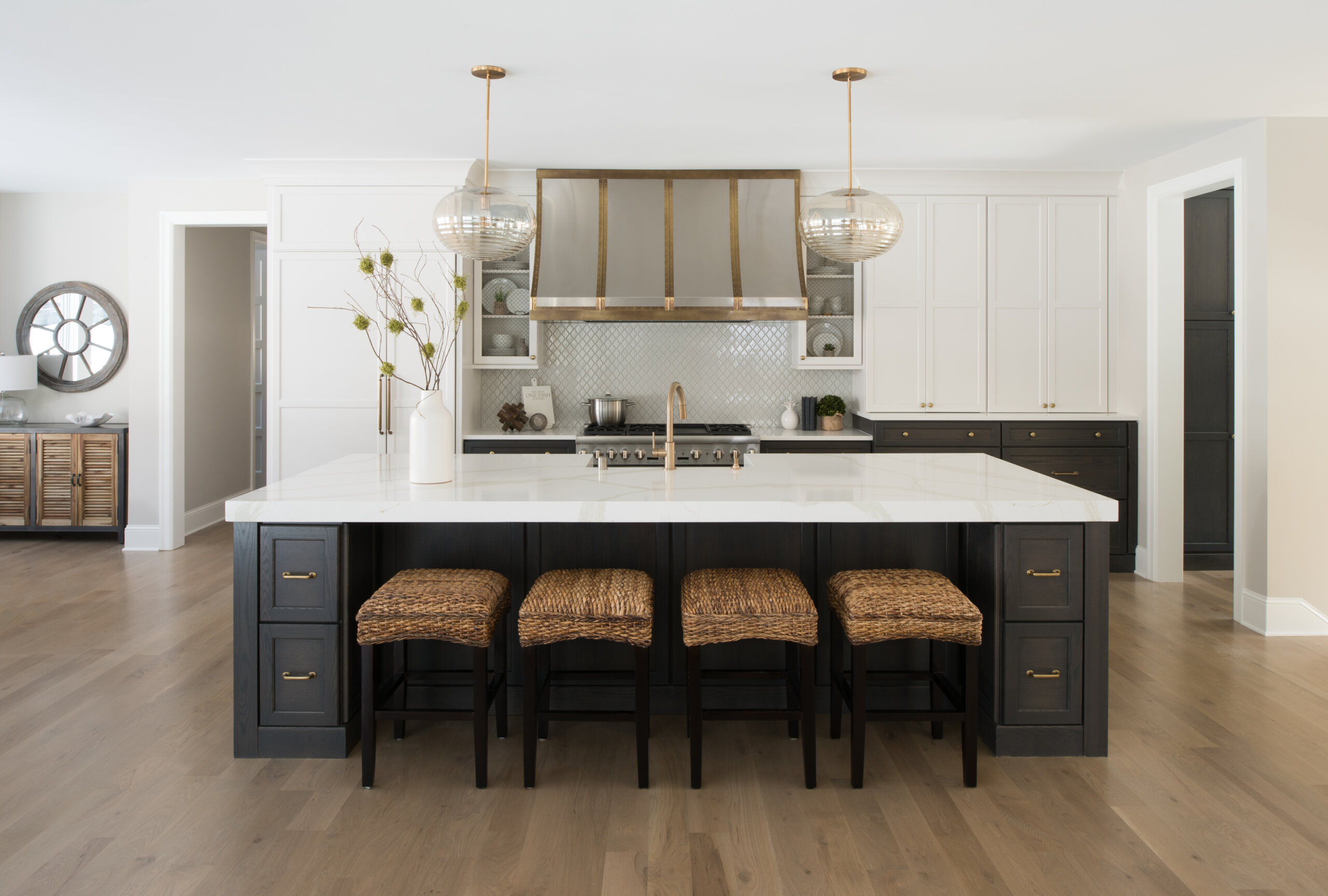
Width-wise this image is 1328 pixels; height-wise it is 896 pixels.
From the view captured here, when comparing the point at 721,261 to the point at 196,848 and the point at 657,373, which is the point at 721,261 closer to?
the point at 657,373

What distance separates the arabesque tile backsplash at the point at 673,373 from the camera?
5883mm

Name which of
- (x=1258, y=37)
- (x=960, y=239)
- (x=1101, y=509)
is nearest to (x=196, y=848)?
(x=1101, y=509)

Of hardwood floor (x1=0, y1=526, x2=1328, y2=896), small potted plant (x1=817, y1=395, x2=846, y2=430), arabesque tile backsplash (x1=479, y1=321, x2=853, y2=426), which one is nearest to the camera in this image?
hardwood floor (x1=0, y1=526, x2=1328, y2=896)

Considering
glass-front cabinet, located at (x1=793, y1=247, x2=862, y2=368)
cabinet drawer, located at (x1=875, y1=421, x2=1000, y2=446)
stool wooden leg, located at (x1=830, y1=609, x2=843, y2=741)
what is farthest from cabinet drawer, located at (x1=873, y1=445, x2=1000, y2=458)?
stool wooden leg, located at (x1=830, y1=609, x2=843, y2=741)

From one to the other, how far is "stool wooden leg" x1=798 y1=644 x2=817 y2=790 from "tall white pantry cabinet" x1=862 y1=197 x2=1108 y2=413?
306 cm

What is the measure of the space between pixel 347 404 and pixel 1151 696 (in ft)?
14.1

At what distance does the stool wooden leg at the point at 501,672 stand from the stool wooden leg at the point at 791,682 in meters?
0.92

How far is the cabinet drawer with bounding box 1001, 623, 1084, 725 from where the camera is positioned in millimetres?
2750

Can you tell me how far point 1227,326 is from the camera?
5.31m

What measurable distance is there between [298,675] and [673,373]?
11.8 feet

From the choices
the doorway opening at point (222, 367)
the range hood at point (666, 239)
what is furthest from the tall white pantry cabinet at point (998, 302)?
the doorway opening at point (222, 367)

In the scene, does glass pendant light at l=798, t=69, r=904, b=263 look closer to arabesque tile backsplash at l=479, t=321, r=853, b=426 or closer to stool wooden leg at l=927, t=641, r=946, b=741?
stool wooden leg at l=927, t=641, r=946, b=741

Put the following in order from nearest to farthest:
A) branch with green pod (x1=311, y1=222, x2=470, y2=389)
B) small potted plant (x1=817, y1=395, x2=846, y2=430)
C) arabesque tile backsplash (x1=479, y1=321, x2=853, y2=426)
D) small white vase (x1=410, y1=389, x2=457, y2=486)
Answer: small white vase (x1=410, y1=389, x2=457, y2=486) < branch with green pod (x1=311, y1=222, x2=470, y2=389) < small potted plant (x1=817, y1=395, x2=846, y2=430) < arabesque tile backsplash (x1=479, y1=321, x2=853, y2=426)

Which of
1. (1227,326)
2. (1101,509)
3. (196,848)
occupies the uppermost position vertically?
(1227,326)
